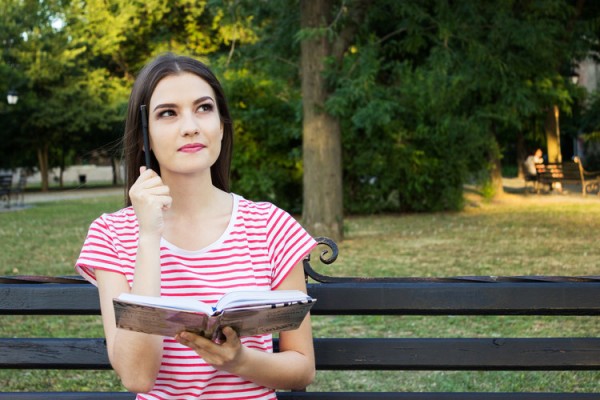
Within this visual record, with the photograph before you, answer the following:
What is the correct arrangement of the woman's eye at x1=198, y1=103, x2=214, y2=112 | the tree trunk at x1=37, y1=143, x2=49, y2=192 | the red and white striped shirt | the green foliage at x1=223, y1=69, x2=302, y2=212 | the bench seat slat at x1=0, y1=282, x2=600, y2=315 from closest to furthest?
1. the red and white striped shirt
2. the woman's eye at x1=198, y1=103, x2=214, y2=112
3. the bench seat slat at x1=0, y1=282, x2=600, y2=315
4. the green foliage at x1=223, y1=69, x2=302, y2=212
5. the tree trunk at x1=37, y1=143, x2=49, y2=192

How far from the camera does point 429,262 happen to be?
11945 mm

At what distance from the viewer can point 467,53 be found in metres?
13.9

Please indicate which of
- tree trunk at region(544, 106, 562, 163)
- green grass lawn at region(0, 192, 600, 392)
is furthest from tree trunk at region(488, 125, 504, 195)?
tree trunk at region(544, 106, 562, 163)

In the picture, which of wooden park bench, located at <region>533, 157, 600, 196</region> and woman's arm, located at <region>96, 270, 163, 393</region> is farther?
wooden park bench, located at <region>533, 157, 600, 196</region>

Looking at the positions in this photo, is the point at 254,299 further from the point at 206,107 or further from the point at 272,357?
the point at 206,107

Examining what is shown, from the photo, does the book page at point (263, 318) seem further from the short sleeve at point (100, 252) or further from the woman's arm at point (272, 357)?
the short sleeve at point (100, 252)

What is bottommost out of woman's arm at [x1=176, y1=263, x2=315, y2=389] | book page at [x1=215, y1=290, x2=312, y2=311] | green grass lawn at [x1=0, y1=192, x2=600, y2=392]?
green grass lawn at [x1=0, y1=192, x2=600, y2=392]

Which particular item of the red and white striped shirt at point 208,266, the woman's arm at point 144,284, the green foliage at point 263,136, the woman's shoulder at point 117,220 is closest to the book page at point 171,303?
the woman's arm at point 144,284

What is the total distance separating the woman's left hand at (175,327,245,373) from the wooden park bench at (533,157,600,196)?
2646 centimetres

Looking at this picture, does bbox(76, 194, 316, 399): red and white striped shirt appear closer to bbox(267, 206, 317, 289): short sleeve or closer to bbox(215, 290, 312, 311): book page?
bbox(267, 206, 317, 289): short sleeve

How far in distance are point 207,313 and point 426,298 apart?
1.11 metres

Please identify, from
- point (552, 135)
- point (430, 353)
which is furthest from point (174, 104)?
point (552, 135)

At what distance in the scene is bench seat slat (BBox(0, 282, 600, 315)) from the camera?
293 centimetres

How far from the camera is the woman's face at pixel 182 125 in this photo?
99.9 inches
